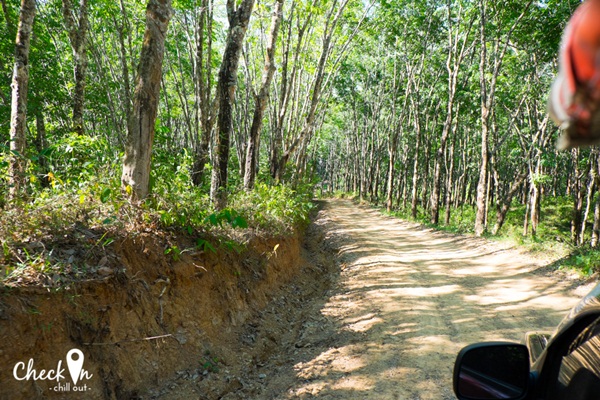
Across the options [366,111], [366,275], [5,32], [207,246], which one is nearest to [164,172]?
[207,246]

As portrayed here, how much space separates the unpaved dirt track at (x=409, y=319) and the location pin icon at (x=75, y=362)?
6.51 ft

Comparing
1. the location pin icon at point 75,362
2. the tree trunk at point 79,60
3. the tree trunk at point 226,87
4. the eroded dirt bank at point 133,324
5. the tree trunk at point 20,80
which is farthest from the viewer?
the tree trunk at point 79,60

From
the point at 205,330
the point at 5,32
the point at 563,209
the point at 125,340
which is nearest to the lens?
the point at 125,340

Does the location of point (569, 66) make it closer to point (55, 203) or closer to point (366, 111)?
point (55, 203)

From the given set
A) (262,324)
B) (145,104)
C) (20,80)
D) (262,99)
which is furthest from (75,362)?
(262,99)

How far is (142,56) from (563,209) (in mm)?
30575

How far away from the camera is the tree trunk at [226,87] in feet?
23.3

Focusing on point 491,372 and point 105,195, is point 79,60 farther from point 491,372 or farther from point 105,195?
point 491,372

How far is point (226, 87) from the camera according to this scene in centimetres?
727

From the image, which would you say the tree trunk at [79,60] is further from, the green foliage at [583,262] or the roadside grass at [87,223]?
the green foliage at [583,262]

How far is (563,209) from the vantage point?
26.8m

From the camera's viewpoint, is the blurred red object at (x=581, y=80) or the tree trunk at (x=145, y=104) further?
the tree trunk at (x=145, y=104)


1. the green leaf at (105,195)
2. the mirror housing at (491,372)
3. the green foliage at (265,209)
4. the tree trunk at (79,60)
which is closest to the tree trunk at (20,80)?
the tree trunk at (79,60)

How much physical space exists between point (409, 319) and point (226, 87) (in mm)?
5425
